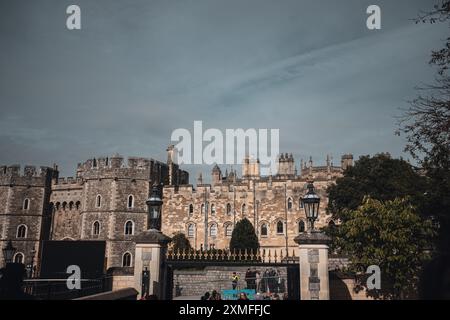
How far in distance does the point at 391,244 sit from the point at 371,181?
14.3 m

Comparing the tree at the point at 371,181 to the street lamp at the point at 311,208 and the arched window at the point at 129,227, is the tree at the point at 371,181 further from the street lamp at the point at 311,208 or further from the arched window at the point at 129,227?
the arched window at the point at 129,227

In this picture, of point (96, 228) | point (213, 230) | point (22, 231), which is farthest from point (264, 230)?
point (22, 231)

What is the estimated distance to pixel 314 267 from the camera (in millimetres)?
11078

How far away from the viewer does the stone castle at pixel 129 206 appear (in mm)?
39469

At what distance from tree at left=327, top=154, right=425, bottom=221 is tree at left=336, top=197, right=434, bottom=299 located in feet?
30.2

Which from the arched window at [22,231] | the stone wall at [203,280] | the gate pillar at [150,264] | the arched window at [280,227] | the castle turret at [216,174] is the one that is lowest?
the stone wall at [203,280]

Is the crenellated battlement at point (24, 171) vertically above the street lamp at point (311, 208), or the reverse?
the crenellated battlement at point (24, 171)

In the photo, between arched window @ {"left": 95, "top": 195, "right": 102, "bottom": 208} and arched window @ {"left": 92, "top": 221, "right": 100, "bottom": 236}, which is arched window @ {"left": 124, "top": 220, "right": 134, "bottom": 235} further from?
arched window @ {"left": 95, "top": 195, "right": 102, "bottom": 208}

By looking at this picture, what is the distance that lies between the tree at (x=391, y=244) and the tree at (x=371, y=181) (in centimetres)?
919

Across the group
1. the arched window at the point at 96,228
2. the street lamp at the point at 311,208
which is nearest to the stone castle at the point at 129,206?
the arched window at the point at 96,228

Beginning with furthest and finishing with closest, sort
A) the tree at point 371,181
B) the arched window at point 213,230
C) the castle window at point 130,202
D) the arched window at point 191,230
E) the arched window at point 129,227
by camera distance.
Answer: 1. the arched window at point 191,230
2. the arched window at point 213,230
3. the castle window at point 130,202
4. the arched window at point 129,227
5. the tree at point 371,181
